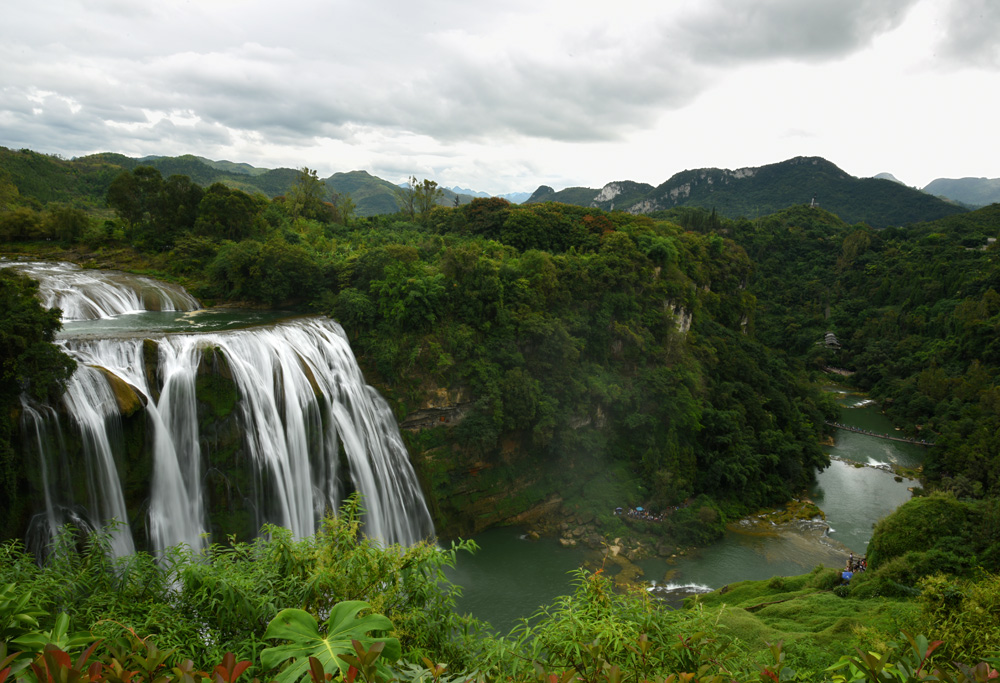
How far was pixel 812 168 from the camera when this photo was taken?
423 ft

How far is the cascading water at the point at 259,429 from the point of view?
1161cm

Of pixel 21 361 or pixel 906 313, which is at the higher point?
pixel 21 361

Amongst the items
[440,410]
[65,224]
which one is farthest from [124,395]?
[65,224]

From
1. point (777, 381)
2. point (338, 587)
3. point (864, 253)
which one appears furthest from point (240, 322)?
point (864, 253)

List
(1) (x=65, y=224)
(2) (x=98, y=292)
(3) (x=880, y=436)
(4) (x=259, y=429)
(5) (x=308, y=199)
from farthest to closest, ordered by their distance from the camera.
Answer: (3) (x=880, y=436) < (5) (x=308, y=199) < (1) (x=65, y=224) < (2) (x=98, y=292) < (4) (x=259, y=429)

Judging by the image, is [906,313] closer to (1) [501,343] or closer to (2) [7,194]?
(1) [501,343]

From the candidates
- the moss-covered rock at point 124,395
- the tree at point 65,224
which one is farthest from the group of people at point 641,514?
the tree at point 65,224

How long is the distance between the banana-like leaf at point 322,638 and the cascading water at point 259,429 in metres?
11.8

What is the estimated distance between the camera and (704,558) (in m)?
20.0

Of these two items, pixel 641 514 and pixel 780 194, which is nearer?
pixel 641 514

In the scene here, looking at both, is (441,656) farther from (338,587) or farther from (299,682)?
(299,682)

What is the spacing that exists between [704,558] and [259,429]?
17.8 metres

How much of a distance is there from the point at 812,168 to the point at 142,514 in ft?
517

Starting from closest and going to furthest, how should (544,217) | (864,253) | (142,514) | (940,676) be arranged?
(940,676)
(142,514)
(544,217)
(864,253)
